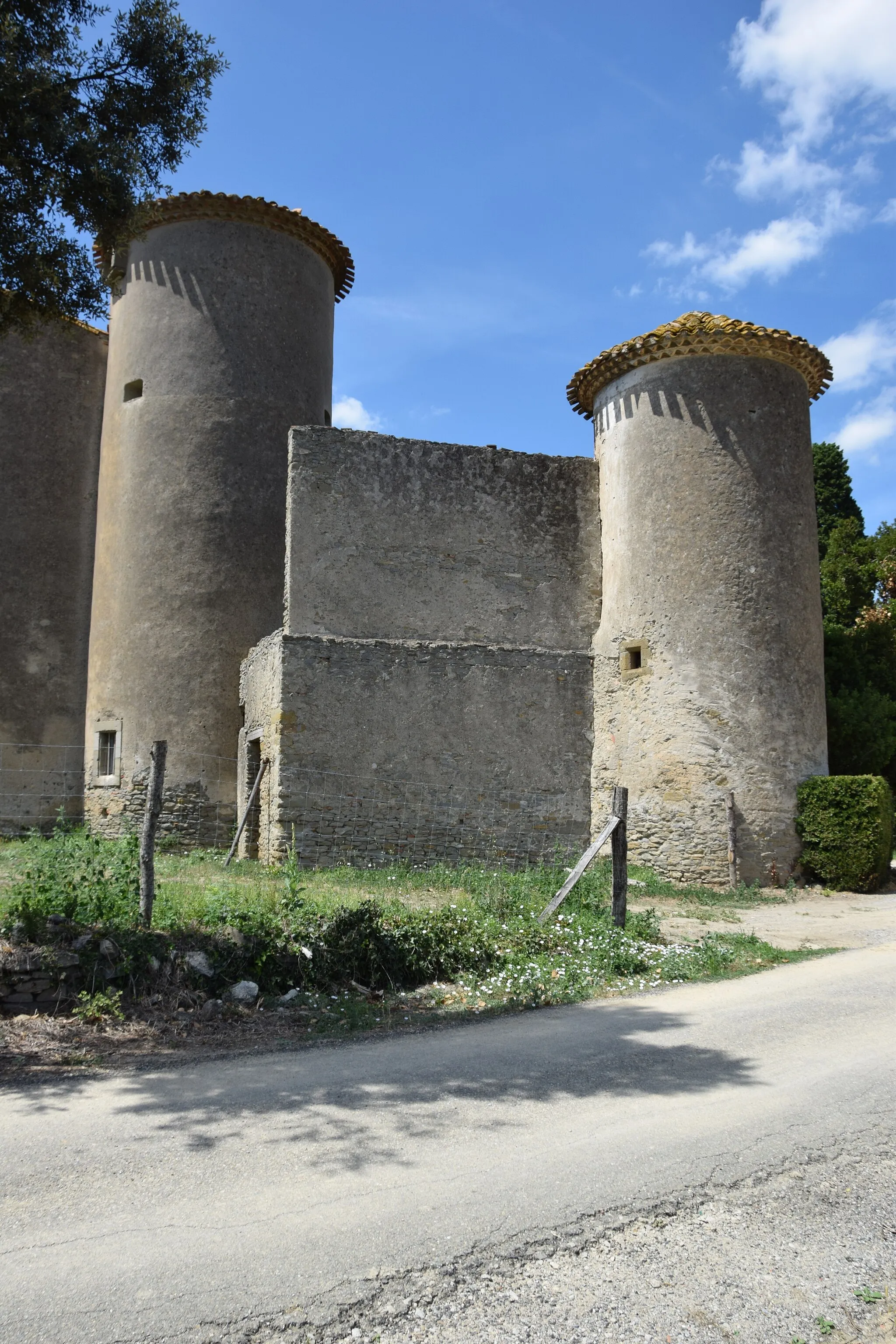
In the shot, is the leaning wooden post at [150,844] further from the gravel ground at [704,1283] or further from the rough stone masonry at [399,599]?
the rough stone masonry at [399,599]

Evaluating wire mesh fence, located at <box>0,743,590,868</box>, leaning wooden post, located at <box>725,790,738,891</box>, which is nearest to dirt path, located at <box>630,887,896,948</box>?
leaning wooden post, located at <box>725,790,738,891</box>

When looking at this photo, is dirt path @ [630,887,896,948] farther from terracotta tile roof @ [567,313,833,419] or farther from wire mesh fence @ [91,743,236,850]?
terracotta tile roof @ [567,313,833,419]

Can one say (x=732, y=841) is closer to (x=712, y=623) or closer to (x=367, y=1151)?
(x=712, y=623)

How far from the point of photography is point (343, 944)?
8.79 metres

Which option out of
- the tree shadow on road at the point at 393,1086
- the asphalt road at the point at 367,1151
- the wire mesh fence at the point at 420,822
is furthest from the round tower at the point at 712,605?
the tree shadow on road at the point at 393,1086

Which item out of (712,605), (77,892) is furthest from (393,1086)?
(712,605)

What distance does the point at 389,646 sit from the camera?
15.8m

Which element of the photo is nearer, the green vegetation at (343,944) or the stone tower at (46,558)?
the green vegetation at (343,944)

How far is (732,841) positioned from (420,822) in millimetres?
5001

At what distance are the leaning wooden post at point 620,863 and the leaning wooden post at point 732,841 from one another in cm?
540

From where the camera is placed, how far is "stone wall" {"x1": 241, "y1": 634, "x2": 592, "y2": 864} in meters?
15.0

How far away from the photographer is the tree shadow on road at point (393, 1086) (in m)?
5.22

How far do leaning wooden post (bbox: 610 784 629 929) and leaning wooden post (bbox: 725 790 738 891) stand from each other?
5404 mm

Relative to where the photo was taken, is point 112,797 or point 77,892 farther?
point 112,797
